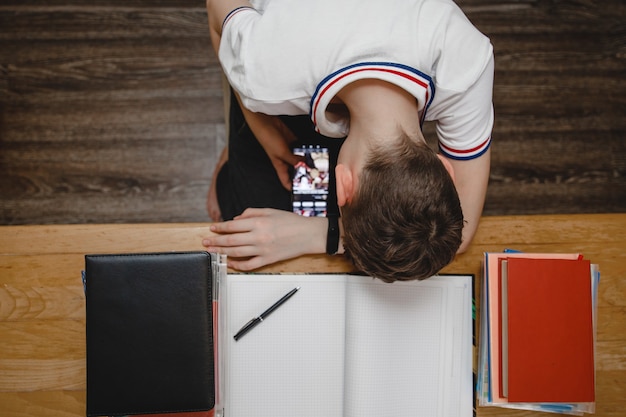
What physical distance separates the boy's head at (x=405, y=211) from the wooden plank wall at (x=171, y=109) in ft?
2.57

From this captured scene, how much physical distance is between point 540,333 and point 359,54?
545 millimetres

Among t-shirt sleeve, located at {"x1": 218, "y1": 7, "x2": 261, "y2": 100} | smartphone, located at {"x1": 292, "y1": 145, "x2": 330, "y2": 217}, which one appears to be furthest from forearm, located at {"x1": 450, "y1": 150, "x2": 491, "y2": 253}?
t-shirt sleeve, located at {"x1": 218, "y1": 7, "x2": 261, "y2": 100}

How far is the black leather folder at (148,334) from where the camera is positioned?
0.70 metres

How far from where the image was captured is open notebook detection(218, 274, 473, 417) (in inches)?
30.5

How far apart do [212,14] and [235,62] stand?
167 mm

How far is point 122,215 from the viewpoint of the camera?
1.36 meters

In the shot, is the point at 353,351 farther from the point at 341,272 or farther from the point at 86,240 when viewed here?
the point at 86,240

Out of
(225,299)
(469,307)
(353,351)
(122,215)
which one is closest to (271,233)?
(225,299)

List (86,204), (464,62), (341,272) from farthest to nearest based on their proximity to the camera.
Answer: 1. (86,204)
2. (341,272)
3. (464,62)

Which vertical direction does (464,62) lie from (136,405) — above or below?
above

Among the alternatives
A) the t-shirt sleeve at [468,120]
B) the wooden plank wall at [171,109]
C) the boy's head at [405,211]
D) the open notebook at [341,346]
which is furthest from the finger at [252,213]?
the wooden plank wall at [171,109]

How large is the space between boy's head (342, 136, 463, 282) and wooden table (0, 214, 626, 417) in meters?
0.16

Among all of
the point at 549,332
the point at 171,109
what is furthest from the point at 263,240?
the point at 171,109

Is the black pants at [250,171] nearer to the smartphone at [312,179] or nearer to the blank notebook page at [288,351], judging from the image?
the smartphone at [312,179]
